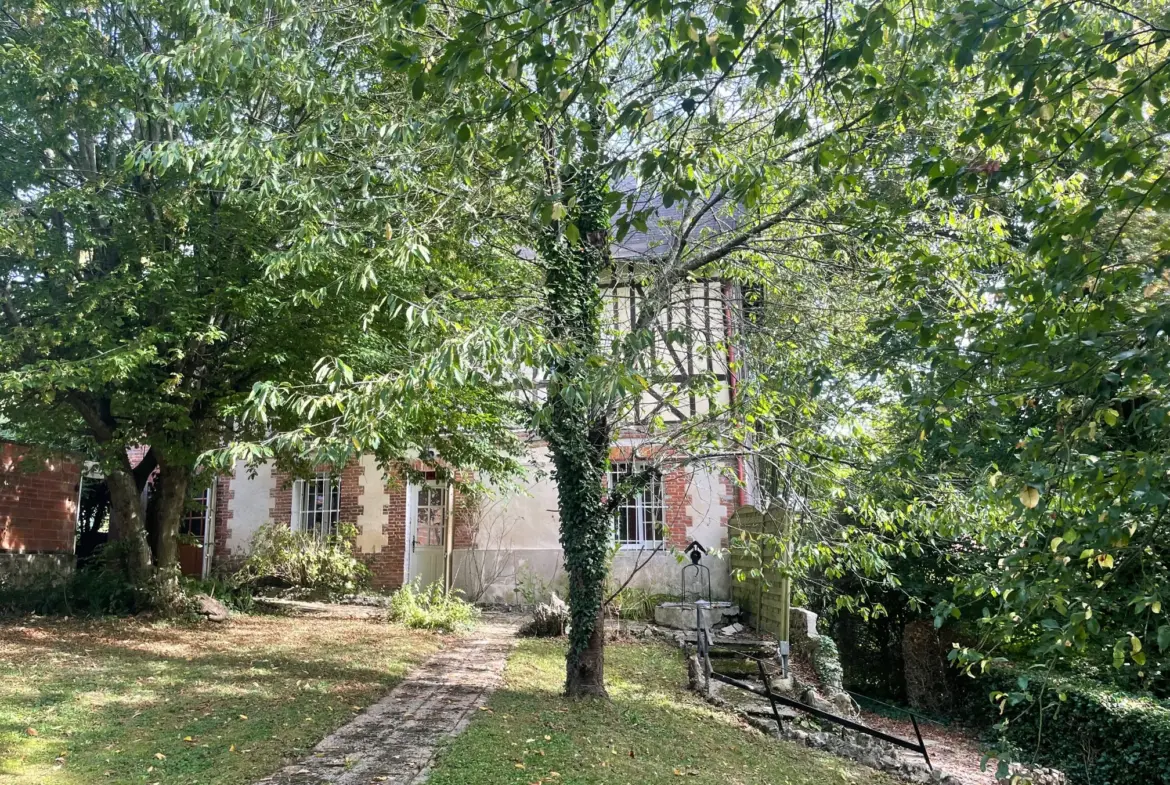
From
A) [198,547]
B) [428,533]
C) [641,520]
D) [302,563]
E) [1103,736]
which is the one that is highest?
[641,520]

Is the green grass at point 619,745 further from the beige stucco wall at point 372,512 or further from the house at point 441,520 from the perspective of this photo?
the beige stucco wall at point 372,512

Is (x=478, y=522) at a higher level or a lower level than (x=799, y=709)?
higher

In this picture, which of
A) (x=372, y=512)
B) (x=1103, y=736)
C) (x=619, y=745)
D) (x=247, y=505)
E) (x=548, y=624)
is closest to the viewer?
(x=619, y=745)

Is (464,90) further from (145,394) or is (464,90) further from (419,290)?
(145,394)

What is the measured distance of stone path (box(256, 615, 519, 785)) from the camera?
4.60 m

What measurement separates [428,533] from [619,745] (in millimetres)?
9300

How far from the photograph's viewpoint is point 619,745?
576 centimetres

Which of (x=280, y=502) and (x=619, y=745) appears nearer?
(x=619, y=745)

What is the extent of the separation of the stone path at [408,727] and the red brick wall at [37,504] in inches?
282

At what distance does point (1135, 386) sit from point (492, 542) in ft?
38.5

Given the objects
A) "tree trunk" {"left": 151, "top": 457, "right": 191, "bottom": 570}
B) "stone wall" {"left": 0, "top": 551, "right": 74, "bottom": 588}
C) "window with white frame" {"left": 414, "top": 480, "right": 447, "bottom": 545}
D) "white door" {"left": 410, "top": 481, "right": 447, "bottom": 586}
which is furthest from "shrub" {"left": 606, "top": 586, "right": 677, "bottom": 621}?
"stone wall" {"left": 0, "top": 551, "right": 74, "bottom": 588}

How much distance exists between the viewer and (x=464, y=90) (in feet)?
17.9

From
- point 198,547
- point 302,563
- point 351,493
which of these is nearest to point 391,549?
point 351,493

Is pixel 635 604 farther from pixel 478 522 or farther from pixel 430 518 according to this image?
pixel 430 518
